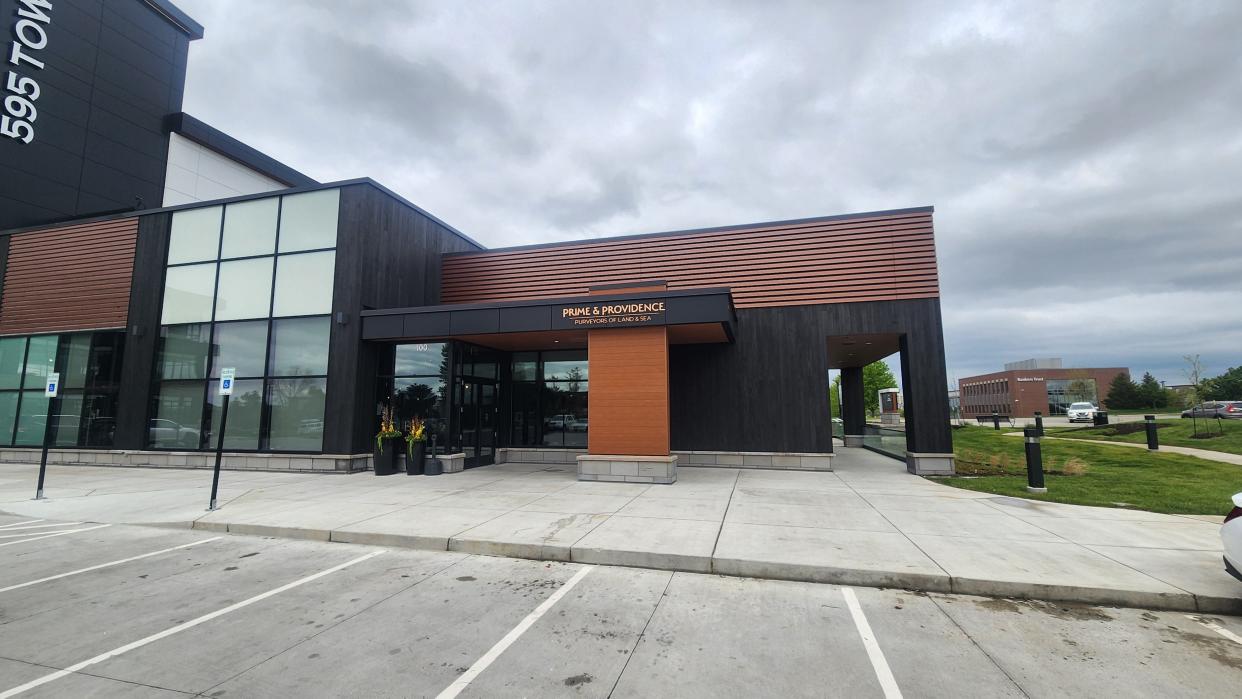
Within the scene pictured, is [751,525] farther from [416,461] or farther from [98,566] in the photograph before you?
[416,461]

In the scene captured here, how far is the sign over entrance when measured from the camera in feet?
40.9

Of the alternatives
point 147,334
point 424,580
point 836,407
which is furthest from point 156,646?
point 836,407

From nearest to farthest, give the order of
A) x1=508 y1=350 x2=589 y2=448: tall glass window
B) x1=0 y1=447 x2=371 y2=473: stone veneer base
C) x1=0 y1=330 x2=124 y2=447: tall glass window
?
x1=0 y1=447 x2=371 y2=473: stone veneer base < x1=508 y1=350 x2=589 y2=448: tall glass window < x1=0 y1=330 x2=124 y2=447: tall glass window

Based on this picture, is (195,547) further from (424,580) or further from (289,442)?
(289,442)

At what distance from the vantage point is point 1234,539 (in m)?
4.51

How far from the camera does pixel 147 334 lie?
16688 millimetres

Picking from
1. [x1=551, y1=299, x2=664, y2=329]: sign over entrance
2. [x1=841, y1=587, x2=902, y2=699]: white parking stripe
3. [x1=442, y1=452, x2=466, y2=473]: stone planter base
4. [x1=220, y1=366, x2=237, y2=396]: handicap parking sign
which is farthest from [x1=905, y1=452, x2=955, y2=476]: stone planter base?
[x1=220, y1=366, x2=237, y2=396]: handicap parking sign

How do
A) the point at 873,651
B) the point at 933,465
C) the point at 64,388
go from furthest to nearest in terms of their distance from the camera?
the point at 64,388
the point at 933,465
the point at 873,651

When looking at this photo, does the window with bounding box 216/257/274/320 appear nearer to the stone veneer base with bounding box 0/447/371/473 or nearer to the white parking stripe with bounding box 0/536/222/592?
the stone veneer base with bounding box 0/447/371/473

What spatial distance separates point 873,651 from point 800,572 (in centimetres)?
169

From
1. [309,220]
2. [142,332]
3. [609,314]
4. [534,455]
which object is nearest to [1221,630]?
[609,314]

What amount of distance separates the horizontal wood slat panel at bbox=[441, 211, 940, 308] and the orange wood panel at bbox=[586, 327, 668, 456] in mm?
3960

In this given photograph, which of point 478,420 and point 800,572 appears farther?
point 478,420

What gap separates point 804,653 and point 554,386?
13376 millimetres
